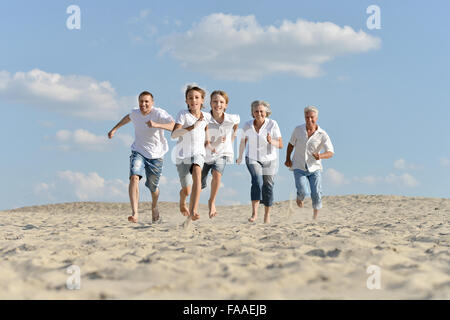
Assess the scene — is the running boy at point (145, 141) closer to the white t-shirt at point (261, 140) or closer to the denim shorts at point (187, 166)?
the denim shorts at point (187, 166)

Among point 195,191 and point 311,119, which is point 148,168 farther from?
point 311,119

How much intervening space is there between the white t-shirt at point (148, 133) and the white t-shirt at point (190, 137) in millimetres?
864

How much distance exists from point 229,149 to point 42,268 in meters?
3.55

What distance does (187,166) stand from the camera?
22.0ft

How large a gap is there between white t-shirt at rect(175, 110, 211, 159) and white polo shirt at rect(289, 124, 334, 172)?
207 centimetres

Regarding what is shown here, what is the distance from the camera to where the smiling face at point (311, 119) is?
25.6 ft

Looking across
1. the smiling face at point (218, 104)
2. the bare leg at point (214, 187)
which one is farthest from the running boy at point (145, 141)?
the bare leg at point (214, 187)

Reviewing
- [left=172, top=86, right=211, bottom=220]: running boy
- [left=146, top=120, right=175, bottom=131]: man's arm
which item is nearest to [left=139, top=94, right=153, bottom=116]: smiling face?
[left=146, top=120, right=175, bottom=131]: man's arm

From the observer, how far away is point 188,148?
648cm

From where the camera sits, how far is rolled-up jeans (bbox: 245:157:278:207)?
749 centimetres

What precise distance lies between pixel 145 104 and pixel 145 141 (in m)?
0.61

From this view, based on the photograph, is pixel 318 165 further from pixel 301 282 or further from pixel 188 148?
pixel 301 282

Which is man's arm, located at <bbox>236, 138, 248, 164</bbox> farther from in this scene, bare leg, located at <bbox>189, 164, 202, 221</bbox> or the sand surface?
the sand surface
